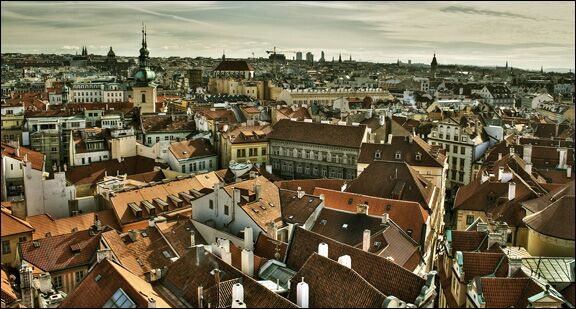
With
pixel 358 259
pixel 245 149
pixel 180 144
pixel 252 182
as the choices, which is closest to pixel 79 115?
pixel 180 144

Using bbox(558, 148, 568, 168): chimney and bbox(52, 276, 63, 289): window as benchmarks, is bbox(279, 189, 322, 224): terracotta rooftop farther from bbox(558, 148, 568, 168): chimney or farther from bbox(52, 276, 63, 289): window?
bbox(558, 148, 568, 168): chimney

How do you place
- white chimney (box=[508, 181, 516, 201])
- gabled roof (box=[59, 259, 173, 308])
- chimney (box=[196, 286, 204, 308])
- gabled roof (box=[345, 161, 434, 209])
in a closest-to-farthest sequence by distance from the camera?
gabled roof (box=[59, 259, 173, 308]) → chimney (box=[196, 286, 204, 308]) → white chimney (box=[508, 181, 516, 201]) → gabled roof (box=[345, 161, 434, 209])

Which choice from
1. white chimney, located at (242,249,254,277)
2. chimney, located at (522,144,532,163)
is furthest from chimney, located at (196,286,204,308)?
chimney, located at (522,144,532,163)

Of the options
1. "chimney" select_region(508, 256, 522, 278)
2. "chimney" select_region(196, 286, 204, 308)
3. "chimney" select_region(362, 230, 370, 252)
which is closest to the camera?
"chimney" select_region(508, 256, 522, 278)

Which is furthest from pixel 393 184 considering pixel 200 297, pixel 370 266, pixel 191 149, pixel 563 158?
pixel 191 149

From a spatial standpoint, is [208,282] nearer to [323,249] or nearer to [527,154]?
[323,249]

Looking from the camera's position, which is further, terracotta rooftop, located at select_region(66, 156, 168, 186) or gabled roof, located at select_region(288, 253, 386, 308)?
terracotta rooftop, located at select_region(66, 156, 168, 186)

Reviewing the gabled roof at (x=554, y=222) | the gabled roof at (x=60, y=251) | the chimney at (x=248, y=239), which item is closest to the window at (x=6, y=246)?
the gabled roof at (x=60, y=251)
